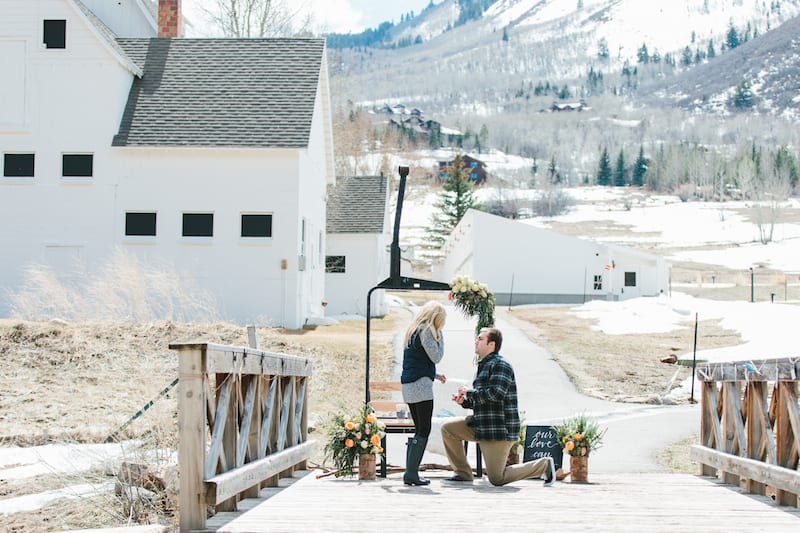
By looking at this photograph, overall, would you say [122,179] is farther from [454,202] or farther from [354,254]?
[454,202]

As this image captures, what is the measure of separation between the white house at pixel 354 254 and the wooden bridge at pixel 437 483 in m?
29.9

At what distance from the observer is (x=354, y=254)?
4172 cm

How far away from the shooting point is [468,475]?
10.1 metres

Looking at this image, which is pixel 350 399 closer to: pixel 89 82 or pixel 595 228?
pixel 89 82

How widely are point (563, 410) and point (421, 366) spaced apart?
1162cm

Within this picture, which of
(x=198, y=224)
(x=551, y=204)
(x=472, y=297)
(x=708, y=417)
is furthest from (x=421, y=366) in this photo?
(x=551, y=204)

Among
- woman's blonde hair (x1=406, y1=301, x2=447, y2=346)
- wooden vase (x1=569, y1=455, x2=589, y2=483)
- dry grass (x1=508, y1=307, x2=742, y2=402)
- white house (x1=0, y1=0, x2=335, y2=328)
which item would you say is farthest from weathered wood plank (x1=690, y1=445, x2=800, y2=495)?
white house (x1=0, y1=0, x2=335, y2=328)

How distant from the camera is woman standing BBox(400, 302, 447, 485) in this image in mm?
9641

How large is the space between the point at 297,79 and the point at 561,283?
32.1 m

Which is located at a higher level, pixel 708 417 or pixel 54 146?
pixel 54 146

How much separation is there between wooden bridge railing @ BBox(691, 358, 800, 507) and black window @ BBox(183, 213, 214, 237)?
812 inches

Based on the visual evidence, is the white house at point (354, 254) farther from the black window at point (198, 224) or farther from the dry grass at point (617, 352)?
the black window at point (198, 224)

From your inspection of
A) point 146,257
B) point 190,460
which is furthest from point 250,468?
point 146,257

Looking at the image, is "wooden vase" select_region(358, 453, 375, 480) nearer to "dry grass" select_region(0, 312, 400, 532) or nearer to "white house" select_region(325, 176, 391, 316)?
"dry grass" select_region(0, 312, 400, 532)
